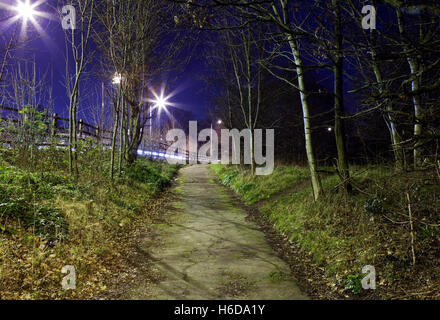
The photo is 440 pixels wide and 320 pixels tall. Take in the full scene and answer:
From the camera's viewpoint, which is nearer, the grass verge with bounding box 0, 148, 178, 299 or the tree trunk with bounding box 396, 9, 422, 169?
the tree trunk with bounding box 396, 9, 422, 169

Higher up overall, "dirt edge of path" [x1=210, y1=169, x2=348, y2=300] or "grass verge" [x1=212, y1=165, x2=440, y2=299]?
"grass verge" [x1=212, y1=165, x2=440, y2=299]

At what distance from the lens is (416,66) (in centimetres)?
881

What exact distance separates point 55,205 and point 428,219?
8.49m

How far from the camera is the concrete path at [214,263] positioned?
4633 mm

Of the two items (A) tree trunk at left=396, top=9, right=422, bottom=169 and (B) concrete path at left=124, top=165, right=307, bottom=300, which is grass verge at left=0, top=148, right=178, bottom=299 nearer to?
(B) concrete path at left=124, top=165, right=307, bottom=300

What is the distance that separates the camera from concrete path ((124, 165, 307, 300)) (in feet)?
15.2

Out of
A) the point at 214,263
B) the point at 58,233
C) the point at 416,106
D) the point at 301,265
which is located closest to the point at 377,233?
the point at 301,265

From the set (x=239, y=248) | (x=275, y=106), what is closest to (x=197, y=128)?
(x=275, y=106)

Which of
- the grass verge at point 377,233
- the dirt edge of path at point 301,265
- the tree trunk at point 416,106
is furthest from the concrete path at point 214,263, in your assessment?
the tree trunk at point 416,106

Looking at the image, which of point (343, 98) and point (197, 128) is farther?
point (197, 128)

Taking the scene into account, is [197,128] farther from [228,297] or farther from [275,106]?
[228,297]

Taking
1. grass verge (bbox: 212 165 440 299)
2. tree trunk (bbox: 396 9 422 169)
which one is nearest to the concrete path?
grass verge (bbox: 212 165 440 299)

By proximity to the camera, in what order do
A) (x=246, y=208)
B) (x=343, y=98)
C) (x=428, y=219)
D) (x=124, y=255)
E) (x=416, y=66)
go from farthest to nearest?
(x=246, y=208), (x=416, y=66), (x=343, y=98), (x=124, y=255), (x=428, y=219)

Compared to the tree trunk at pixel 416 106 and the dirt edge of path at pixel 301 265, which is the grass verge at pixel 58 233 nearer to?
the dirt edge of path at pixel 301 265
